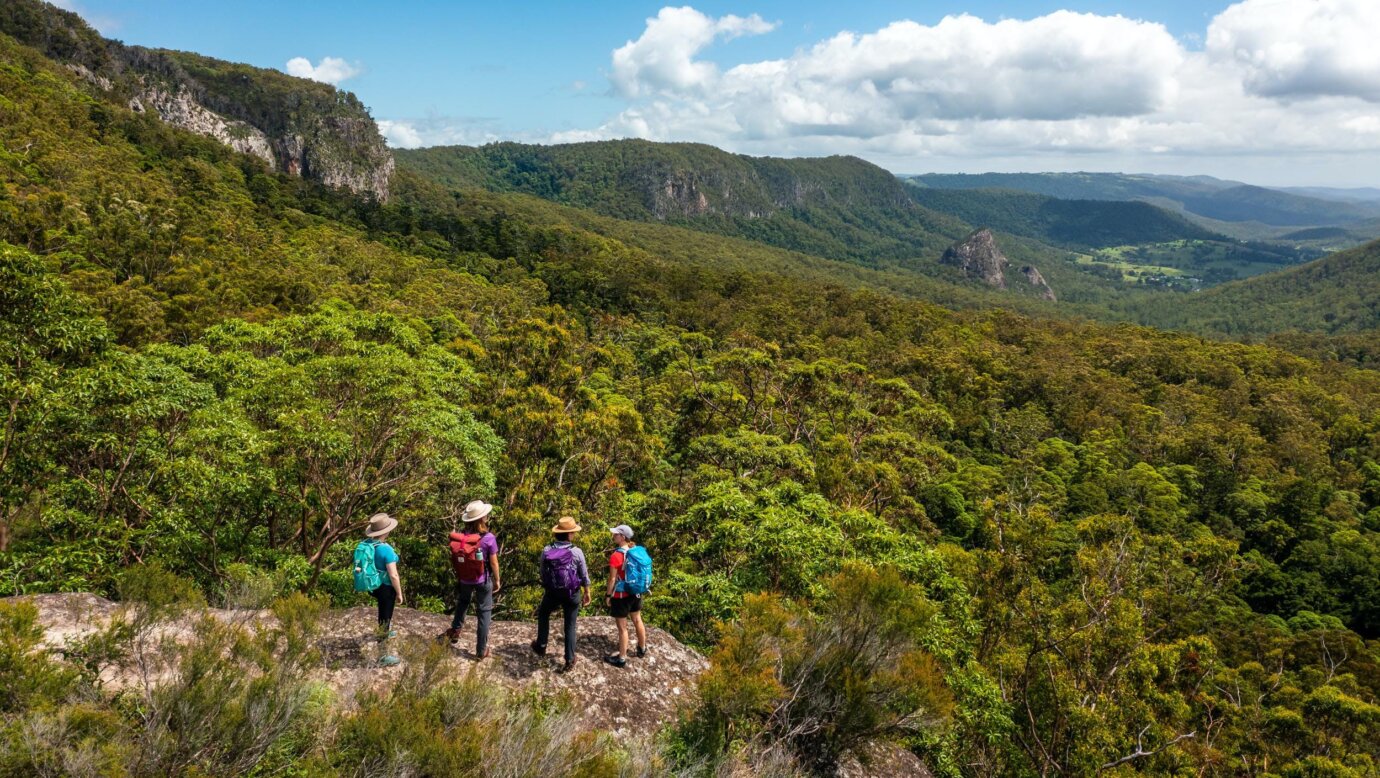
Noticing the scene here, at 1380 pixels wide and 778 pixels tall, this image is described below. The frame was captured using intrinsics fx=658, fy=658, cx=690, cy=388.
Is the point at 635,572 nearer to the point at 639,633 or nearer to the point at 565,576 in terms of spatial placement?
the point at 565,576

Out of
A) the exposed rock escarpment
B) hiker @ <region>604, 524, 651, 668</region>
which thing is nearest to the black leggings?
the exposed rock escarpment

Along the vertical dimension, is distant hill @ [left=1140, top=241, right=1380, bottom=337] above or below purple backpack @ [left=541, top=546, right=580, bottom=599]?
below

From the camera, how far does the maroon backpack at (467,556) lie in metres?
7.96

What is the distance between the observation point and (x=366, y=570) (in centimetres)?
787

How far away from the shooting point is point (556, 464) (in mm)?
17062

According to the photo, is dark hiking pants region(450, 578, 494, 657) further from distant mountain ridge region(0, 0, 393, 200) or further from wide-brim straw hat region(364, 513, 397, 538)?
distant mountain ridge region(0, 0, 393, 200)

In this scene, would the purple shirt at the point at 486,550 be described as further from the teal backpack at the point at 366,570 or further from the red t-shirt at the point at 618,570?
the red t-shirt at the point at 618,570

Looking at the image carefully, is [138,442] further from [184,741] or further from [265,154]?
[265,154]

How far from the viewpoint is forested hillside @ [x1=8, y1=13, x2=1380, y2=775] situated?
22.1ft

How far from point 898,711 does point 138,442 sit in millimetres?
12173

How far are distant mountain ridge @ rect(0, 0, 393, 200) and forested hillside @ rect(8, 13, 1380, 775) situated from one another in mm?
78518

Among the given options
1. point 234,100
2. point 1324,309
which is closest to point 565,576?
point 234,100

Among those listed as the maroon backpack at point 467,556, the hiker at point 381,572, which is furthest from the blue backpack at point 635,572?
the hiker at point 381,572

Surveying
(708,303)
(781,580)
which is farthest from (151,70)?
(781,580)
